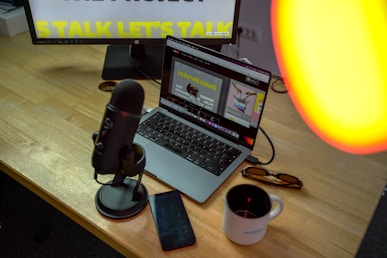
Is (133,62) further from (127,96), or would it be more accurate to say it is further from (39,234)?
(39,234)

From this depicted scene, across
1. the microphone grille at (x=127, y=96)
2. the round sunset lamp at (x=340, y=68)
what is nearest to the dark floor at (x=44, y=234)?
the round sunset lamp at (x=340, y=68)

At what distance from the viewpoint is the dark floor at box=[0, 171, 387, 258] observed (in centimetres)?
152

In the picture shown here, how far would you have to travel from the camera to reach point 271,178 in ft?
3.13

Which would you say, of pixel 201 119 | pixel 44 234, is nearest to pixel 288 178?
pixel 201 119

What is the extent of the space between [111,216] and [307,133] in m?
0.59

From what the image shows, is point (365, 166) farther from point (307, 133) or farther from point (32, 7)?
point (32, 7)

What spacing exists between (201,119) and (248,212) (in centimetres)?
31

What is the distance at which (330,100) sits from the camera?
1.24 m

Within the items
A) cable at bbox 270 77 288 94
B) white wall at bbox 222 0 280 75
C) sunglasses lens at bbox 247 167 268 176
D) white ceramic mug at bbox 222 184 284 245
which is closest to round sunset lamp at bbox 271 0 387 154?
cable at bbox 270 77 288 94

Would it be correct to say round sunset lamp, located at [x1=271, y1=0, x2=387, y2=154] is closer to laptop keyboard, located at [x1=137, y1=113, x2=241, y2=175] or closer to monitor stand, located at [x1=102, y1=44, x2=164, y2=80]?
laptop keyboard, located at [x1=137, y1=113, x2=241, y2=175]

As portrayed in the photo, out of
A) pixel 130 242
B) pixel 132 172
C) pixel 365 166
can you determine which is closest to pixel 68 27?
pixel 132 172

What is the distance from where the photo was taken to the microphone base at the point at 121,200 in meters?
0.85

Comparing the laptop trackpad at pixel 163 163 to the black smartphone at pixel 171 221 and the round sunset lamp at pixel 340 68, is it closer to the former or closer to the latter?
the black smartphone at pixel 171 221

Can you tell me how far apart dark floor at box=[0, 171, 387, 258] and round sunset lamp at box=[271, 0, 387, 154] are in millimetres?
571
